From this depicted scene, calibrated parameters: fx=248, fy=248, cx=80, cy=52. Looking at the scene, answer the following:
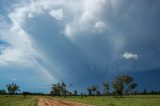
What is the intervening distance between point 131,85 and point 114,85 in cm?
1441

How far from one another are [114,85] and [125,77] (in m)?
9.72

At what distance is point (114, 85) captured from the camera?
17488 centimetres

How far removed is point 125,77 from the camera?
176 meters

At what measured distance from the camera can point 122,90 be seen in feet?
573

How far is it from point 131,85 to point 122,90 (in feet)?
33.3

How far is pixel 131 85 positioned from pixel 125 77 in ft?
31.4

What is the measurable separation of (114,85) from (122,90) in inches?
259

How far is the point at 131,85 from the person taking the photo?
7111 inches
